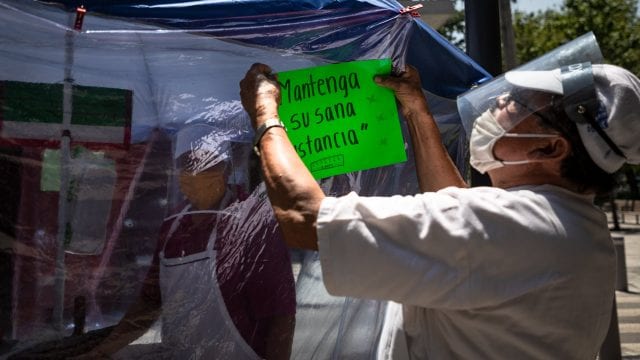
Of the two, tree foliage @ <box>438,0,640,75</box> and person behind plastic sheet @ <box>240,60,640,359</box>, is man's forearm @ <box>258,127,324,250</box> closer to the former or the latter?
person behind plastic sheet @ <box>240,60,640,359</box>

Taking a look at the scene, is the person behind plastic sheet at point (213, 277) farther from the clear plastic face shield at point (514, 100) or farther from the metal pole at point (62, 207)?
the clear plastic face shield at point (514, 100)

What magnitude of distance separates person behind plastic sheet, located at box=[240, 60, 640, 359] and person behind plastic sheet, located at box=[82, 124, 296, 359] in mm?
415

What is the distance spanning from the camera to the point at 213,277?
1.97 m

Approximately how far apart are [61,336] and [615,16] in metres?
19.2

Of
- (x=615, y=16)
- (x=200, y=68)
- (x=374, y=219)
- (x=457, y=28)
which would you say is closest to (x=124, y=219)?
(x=200, y=68)

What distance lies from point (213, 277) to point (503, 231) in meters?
0.94

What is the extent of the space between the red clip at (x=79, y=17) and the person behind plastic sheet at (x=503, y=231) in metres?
0.57

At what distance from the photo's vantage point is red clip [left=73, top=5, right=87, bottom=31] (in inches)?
69.9

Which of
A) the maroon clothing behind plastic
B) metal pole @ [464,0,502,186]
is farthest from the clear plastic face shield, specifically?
metal pole @ [464,0,502,186]

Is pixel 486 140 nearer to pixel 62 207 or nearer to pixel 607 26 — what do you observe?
pixel 62 207

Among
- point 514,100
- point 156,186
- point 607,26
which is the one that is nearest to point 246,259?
point 156,186

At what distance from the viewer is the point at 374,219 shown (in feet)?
4.47

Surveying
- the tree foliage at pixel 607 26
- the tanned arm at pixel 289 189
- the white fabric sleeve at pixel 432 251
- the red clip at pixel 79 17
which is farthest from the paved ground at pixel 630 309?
the red clip at pixel 79 17

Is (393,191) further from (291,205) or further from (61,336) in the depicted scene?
(61,336)
